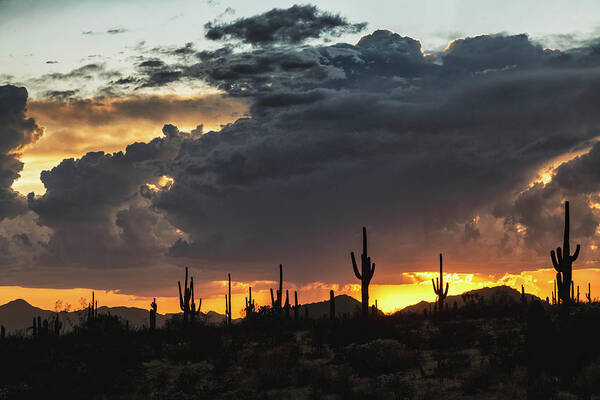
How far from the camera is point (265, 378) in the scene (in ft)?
86.7

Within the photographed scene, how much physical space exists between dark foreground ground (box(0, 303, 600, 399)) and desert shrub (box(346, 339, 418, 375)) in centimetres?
4

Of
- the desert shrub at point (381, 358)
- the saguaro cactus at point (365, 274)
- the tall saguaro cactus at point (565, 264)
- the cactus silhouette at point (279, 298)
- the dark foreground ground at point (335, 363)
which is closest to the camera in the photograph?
the dark foreground ground at point (335, 363)

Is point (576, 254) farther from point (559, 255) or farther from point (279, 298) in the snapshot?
point (279, 298)

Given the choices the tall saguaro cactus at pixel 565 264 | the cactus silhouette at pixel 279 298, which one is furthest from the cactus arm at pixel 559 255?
the cactus silhouette at pixel 279 298

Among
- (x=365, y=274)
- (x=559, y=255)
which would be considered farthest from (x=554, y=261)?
(x=365, y=274)

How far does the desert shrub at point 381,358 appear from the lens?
87.8 ft

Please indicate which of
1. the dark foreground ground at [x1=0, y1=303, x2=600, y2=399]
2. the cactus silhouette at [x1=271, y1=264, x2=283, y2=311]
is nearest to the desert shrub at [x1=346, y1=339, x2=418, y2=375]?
the dark foreground ground at [x1=0, y1=303, x2=600, y2=399]

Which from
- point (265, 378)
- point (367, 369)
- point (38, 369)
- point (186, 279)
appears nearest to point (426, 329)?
point (367, 369)

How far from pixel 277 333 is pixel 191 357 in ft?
21.7

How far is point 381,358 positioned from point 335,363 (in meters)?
2.32

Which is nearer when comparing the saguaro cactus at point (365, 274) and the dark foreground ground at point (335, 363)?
the dark foreground ground at point (335, 363)

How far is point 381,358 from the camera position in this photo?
27219mm

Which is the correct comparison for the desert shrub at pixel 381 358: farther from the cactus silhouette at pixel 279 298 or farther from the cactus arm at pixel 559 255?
the cactus silhouette at pixel 279 298

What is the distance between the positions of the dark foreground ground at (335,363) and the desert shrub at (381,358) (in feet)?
0.15
